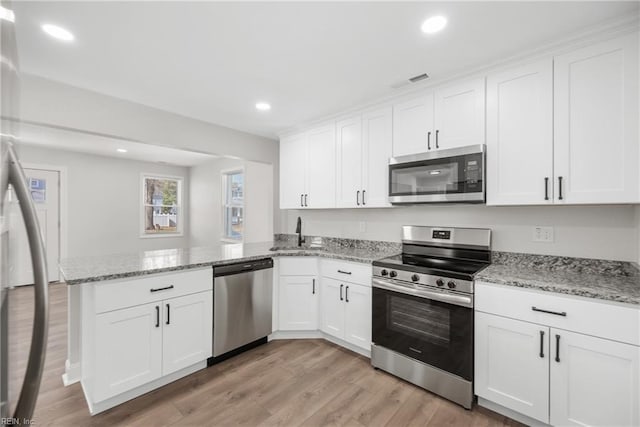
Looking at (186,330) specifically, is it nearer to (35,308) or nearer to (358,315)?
(358,315)

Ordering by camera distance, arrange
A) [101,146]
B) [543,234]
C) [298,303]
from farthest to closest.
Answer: [101,146]
[298,303]
[543,234]

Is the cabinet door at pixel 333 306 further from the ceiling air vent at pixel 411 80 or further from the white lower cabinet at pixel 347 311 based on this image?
the ceiling air vent at pixel 411 80

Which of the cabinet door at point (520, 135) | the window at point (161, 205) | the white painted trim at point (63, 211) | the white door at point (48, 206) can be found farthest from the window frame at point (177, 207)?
the cabinet door at point (520, 135)

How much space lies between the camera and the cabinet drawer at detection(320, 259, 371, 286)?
8.33 feet

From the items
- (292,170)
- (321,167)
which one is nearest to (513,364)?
(321,167)

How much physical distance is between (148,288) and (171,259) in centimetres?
46

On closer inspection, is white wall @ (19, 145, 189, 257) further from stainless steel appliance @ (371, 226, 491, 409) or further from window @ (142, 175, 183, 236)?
stainless steel appliance @ (371, 226, 491, 409)

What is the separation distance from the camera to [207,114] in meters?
3.03

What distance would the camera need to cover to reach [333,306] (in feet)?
9.21

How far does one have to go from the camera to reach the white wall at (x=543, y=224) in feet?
6.11

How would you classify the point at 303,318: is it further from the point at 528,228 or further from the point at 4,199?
the point at 4,199

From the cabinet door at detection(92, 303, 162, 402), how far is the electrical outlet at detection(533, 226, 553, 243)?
2873 mm

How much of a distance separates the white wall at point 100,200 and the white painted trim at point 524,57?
5.02 meters

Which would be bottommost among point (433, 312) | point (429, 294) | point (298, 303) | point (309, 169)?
point (298, 303)
